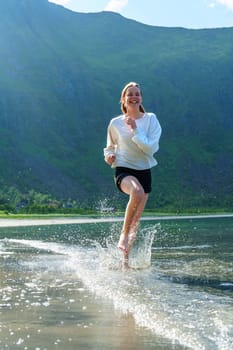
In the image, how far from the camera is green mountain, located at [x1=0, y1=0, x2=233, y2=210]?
124312 mm

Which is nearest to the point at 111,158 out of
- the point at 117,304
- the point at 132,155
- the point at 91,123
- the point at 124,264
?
the point at 132,155

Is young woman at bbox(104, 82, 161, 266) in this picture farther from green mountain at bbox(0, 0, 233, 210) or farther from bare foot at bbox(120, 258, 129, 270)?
green mountain at bbox(0, 0, 233, 210)

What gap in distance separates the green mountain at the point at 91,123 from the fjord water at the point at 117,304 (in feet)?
304

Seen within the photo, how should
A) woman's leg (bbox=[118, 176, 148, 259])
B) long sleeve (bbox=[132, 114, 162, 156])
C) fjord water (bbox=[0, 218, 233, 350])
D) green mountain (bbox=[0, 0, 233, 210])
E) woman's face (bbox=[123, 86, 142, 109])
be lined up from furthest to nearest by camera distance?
green mountain (bbox=[0, 0, 233, 210])
woman's face (bbox=[123, 86, 142, 109])
woman's leg (bbox=[118, 176, 148, 259])
long sleeve (bbox=[132, 114, 162, 156])
fjord water (bbox=[0, 218, 233, 350])

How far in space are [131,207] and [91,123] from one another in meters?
152

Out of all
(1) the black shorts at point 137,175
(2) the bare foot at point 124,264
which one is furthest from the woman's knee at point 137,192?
(2) the bare foot at point 124,264

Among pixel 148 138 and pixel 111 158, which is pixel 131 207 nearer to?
pixel 111 158

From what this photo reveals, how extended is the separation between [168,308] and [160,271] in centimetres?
292

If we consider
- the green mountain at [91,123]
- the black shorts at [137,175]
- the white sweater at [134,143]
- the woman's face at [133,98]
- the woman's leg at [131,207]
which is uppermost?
the green mountain at [91,123]

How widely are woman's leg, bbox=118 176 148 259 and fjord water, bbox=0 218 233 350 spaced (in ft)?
1.15

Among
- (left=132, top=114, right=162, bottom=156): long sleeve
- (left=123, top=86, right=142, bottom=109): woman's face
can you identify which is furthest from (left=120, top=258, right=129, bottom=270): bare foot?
(left=123, top=86, right=142, bottom=109): woman's face

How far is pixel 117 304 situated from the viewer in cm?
591

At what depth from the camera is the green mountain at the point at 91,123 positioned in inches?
4894

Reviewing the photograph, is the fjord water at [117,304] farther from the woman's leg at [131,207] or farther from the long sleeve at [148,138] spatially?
the long sleeve at [148,138]
